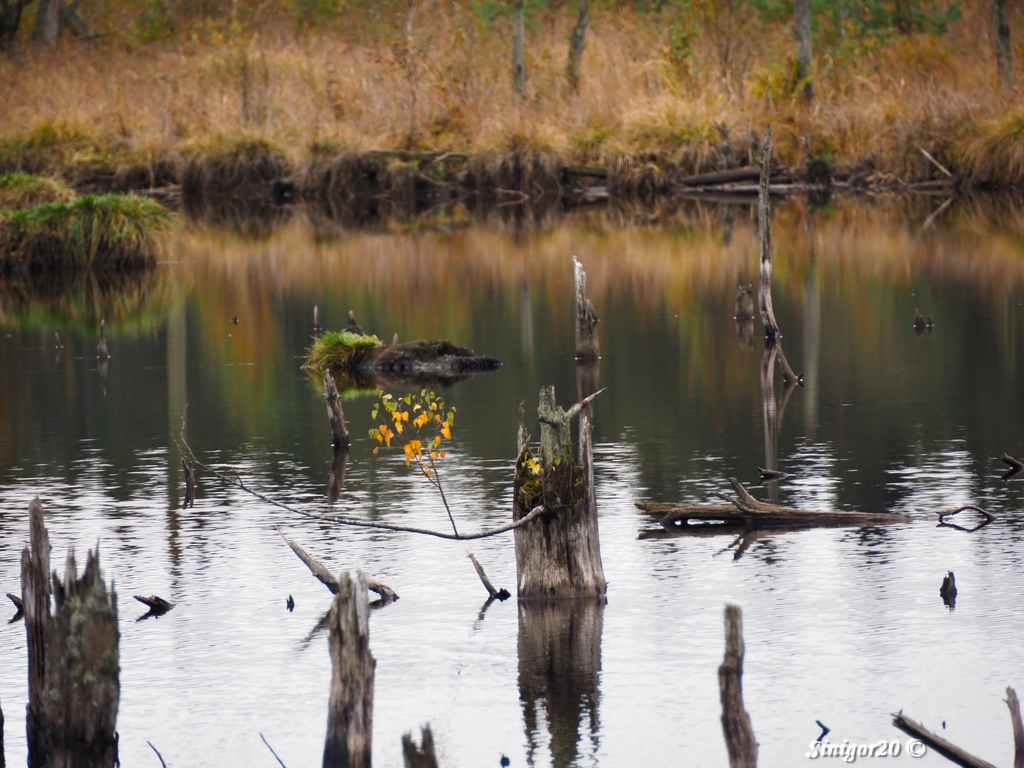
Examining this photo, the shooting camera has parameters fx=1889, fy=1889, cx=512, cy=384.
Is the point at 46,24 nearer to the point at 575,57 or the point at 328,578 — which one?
the point at 575,57

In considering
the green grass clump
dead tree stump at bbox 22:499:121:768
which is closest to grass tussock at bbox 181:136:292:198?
the green grass clump

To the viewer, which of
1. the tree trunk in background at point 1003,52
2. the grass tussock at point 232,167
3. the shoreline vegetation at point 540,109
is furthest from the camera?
the grass tussock at point 232,167

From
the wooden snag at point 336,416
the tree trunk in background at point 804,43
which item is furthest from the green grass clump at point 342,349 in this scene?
the tree trunk in background at point 804,43

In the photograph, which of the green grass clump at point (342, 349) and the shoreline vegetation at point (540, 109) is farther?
the shoreline vegetation at point (540, 109)

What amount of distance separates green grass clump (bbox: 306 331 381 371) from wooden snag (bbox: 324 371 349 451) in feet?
15.3

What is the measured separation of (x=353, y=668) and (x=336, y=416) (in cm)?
941

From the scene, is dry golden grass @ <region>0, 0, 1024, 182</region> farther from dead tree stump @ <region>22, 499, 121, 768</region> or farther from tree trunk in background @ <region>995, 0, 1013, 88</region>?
dead tree stump @ <region>22, 499, 121, 768</region>

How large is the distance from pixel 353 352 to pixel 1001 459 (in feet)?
29.5

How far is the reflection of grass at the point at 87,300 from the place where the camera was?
1113 inches

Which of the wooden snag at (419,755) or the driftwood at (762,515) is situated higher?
the wooden snag at (419,755)

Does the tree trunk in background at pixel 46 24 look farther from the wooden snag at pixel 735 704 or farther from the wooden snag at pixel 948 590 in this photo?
the wooden snag at pixel 735 704

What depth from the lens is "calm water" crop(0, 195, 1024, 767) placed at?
9.67 metres

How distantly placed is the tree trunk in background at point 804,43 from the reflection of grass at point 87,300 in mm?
19184

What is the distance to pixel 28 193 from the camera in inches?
1396
